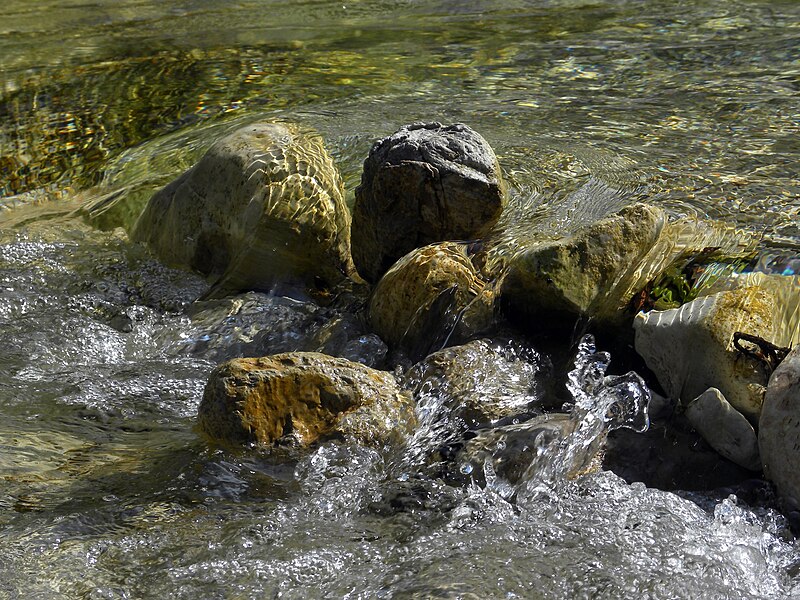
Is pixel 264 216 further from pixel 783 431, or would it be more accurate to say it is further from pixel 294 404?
pixel 783 431

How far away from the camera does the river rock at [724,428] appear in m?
3.09

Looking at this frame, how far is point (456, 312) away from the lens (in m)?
3.88

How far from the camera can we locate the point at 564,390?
11.7 ft

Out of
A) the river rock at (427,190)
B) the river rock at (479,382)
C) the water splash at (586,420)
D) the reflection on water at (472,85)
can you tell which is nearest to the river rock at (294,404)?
the river rock at (479,382)

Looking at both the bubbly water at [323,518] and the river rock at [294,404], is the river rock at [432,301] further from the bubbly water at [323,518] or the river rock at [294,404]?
the river rock at [294,404]

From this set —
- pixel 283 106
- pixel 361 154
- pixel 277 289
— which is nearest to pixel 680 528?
pixel 277 289

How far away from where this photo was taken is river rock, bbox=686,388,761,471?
309 centimetres

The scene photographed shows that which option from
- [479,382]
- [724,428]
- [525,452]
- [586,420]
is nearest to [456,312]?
[479,382]

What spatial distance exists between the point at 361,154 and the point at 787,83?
2.72 metres

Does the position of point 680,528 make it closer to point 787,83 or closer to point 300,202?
point 300,202

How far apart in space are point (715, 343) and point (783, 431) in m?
0.44

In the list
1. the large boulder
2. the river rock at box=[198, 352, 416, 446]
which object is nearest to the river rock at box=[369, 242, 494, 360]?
the large boulder

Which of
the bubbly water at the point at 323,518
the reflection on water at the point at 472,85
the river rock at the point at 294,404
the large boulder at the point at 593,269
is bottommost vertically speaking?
the bubbly water at the point at 323,518

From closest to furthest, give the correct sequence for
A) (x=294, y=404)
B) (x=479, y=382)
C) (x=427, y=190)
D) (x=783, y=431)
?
(x=783, y=431)
(x=294, y=404)
(x=479, y=382)
(x=427, y=190)
